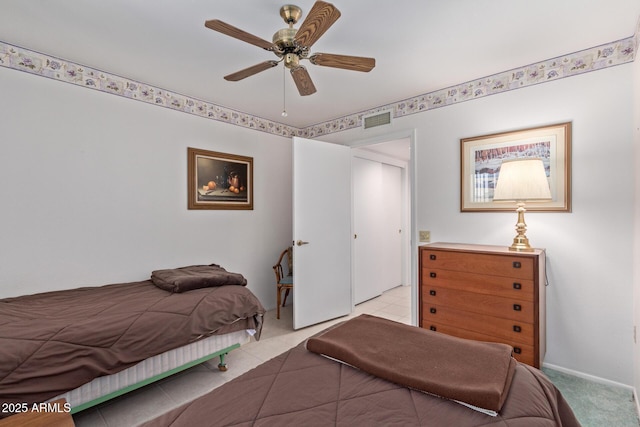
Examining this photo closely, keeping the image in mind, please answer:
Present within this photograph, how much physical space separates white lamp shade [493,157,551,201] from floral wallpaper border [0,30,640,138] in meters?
0.84

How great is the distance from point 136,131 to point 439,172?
9.61 feet

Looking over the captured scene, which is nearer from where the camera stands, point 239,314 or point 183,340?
point 183,340

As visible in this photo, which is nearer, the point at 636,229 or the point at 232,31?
the point at 232,31

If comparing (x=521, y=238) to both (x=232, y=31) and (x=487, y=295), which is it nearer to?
(x=487, y=295)

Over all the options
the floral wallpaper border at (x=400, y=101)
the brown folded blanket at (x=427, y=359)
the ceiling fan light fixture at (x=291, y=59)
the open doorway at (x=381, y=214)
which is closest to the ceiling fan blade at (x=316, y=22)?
the ceiling fan light fixture at (x=291, y=59)

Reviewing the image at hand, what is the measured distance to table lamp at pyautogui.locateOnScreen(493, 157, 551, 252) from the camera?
2170mm

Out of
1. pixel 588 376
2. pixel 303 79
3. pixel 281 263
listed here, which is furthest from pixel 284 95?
pixel 588 376

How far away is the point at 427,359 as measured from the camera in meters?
1.28

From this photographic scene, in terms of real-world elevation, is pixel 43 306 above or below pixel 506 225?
below

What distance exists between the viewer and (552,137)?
244 centimetres

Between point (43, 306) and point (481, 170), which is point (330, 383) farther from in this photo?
point (481, 170)

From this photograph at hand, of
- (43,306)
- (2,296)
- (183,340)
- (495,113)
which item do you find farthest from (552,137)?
(2,296)

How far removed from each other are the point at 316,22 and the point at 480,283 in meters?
2.10

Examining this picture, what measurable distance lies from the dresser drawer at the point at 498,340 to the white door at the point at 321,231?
130 cm
